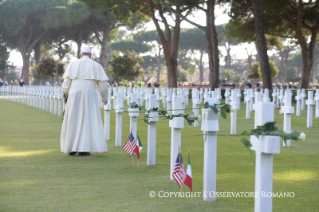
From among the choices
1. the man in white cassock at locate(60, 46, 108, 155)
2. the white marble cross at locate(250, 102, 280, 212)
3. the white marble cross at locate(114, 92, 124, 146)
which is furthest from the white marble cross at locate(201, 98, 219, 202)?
the white marble cross at locate(114, 92, 124, 146)

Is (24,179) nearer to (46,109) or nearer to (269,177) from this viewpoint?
(269,177)

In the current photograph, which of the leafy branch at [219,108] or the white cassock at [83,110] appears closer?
the leafy branch at [219,108]

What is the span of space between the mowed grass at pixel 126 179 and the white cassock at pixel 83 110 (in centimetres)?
25

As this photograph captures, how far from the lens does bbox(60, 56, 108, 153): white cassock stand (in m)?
9.15

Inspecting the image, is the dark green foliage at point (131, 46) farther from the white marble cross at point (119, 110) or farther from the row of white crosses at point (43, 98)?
the white marble cross at point (119, 110)

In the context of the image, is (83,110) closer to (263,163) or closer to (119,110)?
(119,110)

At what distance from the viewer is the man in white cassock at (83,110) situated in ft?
30.0

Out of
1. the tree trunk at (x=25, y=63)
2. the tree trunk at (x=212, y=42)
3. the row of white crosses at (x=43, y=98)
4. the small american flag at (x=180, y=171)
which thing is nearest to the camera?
the small american flag at (x=180, y=171)

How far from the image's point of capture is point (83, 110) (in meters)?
9.32

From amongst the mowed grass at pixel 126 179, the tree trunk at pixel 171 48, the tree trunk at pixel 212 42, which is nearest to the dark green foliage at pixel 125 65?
the tree trunk at pixel 171 48

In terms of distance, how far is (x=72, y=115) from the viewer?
930cm

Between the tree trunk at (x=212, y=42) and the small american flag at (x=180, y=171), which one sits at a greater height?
the tree trunk at (x=212, y=42)

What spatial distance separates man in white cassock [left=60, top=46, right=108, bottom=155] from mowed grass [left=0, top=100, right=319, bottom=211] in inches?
9.2

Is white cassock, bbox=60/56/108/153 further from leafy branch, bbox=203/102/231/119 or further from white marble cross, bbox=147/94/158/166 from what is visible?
leafy branch, bbox=203/102/231/119
